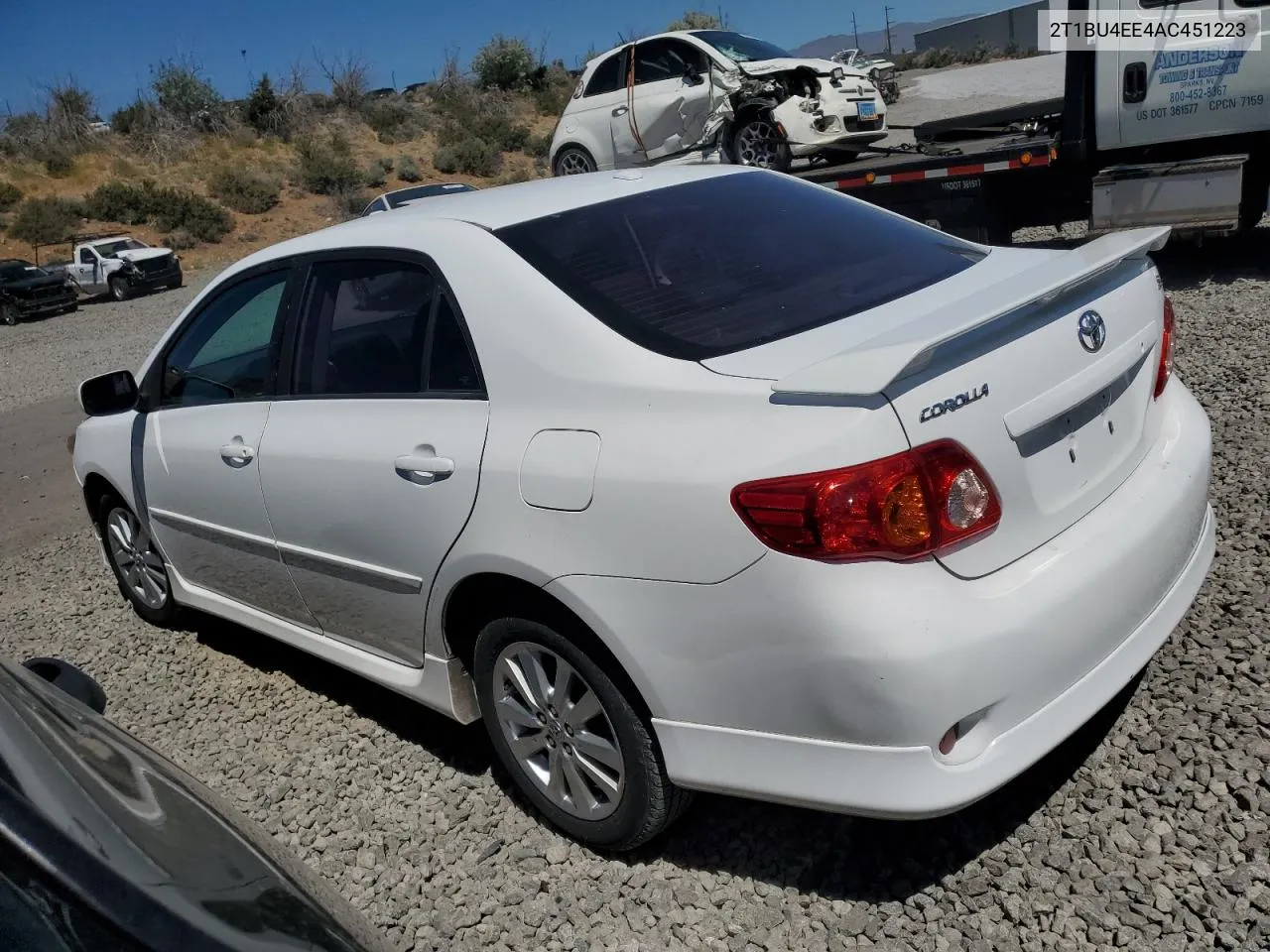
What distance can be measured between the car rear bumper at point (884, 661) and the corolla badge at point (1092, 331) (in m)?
0.38

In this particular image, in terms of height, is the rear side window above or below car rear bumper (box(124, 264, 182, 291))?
above

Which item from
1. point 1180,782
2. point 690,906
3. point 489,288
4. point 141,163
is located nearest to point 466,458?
point 489,288

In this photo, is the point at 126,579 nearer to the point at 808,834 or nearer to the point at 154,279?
the point at 808,834

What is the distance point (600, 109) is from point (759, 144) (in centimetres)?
253

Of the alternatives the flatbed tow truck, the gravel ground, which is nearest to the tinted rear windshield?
the flatbed tow truck

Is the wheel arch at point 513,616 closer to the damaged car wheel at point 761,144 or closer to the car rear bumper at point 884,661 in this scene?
the car rear bumper at point 884,661

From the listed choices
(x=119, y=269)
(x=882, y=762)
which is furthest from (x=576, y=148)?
(x=119, y=269)

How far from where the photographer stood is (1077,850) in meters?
2.72

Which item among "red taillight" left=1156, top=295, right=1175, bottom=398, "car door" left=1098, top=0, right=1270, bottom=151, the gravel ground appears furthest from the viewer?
A: the gravel ground

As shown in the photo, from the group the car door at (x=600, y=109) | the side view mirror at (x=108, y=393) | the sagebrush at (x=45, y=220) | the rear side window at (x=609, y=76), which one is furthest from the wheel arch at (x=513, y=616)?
the sagebrush at (x=45, y=220)

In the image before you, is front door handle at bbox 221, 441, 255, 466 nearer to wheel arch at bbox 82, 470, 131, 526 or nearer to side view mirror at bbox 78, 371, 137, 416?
side view mirror at bbox 78, 371, 137, 416

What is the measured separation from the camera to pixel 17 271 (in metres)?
24.9

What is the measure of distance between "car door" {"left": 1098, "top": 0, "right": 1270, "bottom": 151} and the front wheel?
22.6 metres

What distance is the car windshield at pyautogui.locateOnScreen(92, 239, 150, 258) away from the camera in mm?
25922
